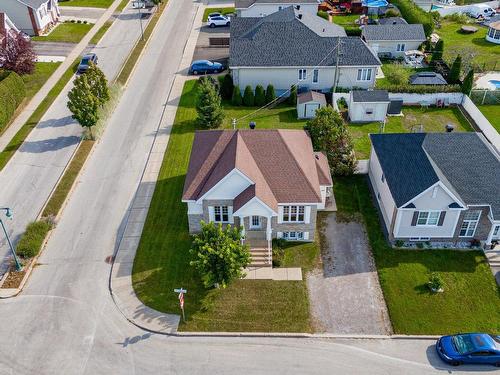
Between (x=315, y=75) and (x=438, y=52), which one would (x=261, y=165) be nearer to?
(x=315, y=75)

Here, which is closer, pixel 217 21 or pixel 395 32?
pixel 395 32

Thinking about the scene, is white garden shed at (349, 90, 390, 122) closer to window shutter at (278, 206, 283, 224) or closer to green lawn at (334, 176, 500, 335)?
green lawn at (334, 176, 500, 335)

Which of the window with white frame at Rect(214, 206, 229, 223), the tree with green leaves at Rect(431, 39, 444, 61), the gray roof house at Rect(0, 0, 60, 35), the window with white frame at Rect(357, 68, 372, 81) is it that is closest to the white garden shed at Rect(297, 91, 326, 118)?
the window with white frame at Rect(357, 68, 372, 81)

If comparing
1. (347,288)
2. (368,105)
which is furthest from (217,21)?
(347,288)

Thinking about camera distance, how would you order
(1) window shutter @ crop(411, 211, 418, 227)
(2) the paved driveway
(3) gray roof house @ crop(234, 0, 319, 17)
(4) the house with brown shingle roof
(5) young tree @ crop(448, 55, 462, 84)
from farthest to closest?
(3) gray roof house @ crop(234, 0, 319, 17) < (5) young tree @ crop(448, 55, 462, 84) < (1) window shutter @ crop(411, 211, 418, 227) < (4) the house with brown shingle roof < (2) the paved driveway

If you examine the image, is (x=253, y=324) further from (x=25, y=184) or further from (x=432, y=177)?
(x=25, y=184)
